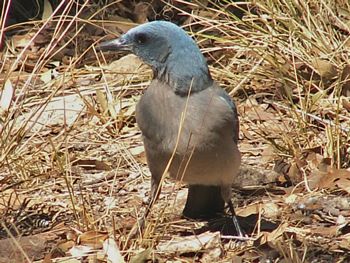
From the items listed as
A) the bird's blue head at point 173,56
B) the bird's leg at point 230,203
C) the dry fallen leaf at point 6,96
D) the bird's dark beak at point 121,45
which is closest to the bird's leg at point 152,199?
the bird's leg at point 230,203

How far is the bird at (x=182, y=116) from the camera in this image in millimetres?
4742

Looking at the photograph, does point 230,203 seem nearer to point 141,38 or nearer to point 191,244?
point 191,244

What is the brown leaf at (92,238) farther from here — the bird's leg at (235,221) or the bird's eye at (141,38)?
the bird's eye at (141,38)

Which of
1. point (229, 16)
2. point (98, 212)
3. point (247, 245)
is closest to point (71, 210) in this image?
point (98, 212)

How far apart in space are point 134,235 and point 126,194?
0.93m

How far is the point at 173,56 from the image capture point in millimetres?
4898

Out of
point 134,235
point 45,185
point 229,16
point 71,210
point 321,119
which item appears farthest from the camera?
point 229,16

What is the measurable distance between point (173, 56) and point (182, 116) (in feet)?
1.14

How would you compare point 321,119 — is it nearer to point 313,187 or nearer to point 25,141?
point 313,187

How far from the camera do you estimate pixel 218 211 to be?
5.33 metres

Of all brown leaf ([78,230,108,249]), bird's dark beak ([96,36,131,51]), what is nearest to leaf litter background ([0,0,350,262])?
brown leaf ([78,230,108,249])

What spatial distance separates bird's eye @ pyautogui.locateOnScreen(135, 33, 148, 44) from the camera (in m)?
4.95

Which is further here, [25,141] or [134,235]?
[25,141]

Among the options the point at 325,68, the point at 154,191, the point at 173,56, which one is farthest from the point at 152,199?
the point at 325,68
